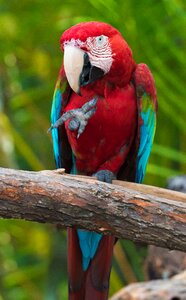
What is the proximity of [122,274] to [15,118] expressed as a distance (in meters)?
0.73

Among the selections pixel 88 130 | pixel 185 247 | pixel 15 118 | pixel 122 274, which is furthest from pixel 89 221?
pixel 15 118

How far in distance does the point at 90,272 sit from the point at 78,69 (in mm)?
477

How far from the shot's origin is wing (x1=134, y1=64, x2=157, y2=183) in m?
1.62

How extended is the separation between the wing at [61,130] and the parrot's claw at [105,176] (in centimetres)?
9

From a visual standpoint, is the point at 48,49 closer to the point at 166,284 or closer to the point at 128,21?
the point at 128,21

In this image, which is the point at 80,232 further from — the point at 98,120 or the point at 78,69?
the point at 78,69

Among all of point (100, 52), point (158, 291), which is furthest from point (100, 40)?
point (158, 291)

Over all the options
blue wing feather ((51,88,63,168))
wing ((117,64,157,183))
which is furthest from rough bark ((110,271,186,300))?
blue wing feather ((51,88,63,168))

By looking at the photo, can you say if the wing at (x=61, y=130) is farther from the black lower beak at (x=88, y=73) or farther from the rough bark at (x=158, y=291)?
the rough bark at (x=158, y=291)

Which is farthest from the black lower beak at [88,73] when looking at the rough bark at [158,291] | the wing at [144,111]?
the rough bark at [158,291]

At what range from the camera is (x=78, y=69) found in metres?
1.48

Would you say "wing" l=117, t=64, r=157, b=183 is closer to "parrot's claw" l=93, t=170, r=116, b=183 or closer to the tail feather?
"parrot's claw" l=93, t=170, r=116, b=183

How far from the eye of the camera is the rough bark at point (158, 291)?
155 cm

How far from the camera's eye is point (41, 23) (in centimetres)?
238
